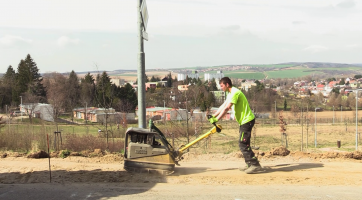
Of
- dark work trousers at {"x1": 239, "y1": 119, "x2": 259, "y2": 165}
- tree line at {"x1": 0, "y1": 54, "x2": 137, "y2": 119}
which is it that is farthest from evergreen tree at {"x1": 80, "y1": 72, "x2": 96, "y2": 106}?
dark work trousers at {"x1": 239, "y1": 119, "x2": 259, "y2": 165}

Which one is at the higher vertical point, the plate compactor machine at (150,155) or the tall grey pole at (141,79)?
the tall grey pole at (141,79)

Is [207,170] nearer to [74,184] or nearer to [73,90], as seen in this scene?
[74,184]

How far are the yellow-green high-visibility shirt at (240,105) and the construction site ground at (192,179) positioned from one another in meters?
1.41

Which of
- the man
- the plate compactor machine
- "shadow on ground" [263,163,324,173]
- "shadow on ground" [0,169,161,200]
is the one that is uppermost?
the man

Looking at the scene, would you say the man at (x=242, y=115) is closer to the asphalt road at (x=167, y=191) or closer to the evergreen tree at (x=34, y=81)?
the asphalt road at (x=167, y=191)

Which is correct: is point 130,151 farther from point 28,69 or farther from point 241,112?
point 28,69

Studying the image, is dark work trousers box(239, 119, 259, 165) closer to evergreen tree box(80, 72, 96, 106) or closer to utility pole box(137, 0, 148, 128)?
utility pole box(137, 0, 148, 128)

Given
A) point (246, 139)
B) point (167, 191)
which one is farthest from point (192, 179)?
point (246, 139)

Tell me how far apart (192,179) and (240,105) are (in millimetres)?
2152

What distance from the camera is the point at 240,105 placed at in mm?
8953

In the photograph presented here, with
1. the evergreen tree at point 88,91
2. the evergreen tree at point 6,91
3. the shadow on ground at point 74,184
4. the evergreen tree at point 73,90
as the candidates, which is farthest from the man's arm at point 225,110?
the evergreen tree at point 6,91

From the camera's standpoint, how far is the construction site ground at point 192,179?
24.6 feet

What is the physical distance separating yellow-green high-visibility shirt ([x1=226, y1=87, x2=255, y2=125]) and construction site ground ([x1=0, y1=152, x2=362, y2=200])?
1.41 m

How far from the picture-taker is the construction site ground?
7496 millimetres
